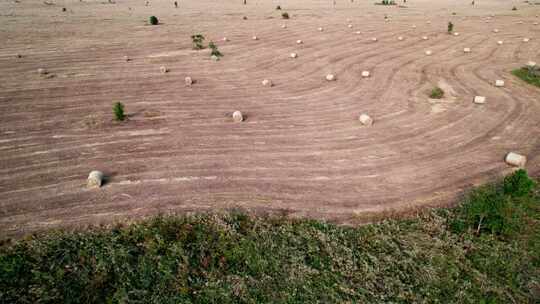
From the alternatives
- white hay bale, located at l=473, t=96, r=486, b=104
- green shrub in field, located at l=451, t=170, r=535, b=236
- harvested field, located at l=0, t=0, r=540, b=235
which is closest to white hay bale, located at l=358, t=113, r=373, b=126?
harvested field, located at l=0, t=0, r=540, b=235

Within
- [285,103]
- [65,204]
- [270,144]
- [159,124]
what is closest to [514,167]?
[270,144]

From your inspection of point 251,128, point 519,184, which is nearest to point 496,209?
point 519,184

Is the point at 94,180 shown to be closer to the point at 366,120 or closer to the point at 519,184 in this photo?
the point at 366,120

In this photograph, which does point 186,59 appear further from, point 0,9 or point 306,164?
point 0,9

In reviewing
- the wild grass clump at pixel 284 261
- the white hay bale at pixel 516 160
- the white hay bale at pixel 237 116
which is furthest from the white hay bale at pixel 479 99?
the white hay bale at pixel 237 116

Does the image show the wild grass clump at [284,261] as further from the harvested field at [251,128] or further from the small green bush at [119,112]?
the small green bush at [119,112]

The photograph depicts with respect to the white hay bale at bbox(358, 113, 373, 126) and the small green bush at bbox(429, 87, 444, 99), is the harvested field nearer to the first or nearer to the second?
the white hay bale at bbox(358, 113, 373, 126)
